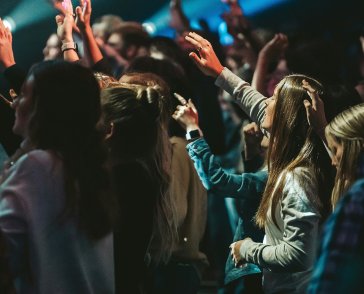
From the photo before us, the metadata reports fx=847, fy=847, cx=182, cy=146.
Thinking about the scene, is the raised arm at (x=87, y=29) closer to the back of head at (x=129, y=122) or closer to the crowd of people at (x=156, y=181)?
the crowd of people at (x=156, y=181)

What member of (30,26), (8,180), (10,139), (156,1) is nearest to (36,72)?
(8,180)

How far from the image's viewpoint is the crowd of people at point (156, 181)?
7.65 ft

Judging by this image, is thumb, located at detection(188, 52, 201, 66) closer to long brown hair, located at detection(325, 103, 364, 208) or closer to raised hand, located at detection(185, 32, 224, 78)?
raised hand, located at detection(185, 32, 224, 78)

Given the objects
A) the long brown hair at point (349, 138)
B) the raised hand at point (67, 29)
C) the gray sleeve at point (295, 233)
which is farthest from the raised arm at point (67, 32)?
the long brown hair at point (349, 138)

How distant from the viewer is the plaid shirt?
5.90 ft

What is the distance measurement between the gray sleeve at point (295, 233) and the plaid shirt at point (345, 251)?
122cm

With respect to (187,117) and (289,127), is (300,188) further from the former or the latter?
(187,117)

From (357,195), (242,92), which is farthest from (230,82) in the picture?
(357,195)

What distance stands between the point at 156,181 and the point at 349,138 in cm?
70

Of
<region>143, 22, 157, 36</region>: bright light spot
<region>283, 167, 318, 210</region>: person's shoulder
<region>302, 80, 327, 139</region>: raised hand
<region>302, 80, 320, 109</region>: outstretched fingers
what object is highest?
<region>302, 80, 320, 109</region>: outstretched fingers

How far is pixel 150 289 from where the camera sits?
118 inches

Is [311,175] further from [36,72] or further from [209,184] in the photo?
[36,72]

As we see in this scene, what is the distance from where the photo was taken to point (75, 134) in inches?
96.3

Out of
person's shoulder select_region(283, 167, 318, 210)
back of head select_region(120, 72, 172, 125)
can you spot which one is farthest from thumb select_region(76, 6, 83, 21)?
person's shoulder select_region(283, 167, 318, 210)
